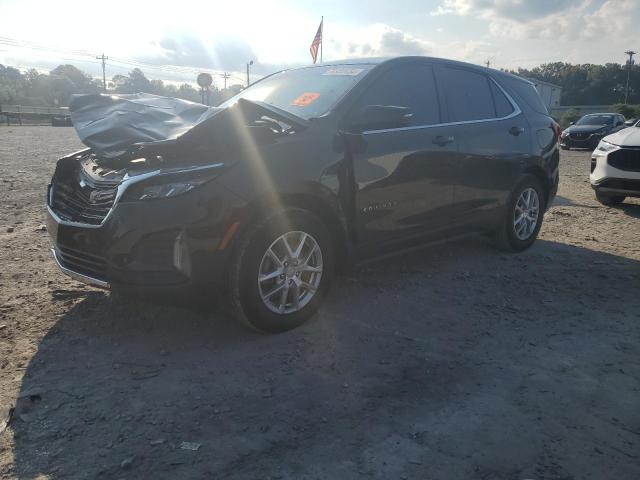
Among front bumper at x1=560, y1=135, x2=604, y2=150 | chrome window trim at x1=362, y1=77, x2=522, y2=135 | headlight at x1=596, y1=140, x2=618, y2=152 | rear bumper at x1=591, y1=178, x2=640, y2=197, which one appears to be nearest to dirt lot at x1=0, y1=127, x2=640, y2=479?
chrome window trim at x1=362, y1=77, x2=522, y2=135

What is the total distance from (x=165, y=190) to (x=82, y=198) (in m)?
0.80

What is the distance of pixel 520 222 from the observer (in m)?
5.71

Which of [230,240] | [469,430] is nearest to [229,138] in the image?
[230,240]

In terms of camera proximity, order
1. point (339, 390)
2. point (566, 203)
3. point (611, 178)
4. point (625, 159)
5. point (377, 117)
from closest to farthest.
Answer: point (339, 390)
point (377, 117)
point (625, 159)
point (611, 178)
point (566, 203)

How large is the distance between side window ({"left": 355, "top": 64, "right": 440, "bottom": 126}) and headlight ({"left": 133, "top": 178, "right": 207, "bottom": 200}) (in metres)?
1.52

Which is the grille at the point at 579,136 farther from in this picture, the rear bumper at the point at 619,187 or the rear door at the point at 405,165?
Answer: the rear door at the point at 405,165

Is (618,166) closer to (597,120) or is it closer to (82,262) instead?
(82,262)

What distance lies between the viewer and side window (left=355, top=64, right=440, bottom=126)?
4.16 m

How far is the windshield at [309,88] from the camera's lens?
159 inches

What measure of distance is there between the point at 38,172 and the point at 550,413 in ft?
35.8

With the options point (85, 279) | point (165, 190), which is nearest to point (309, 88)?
point (165, 190)

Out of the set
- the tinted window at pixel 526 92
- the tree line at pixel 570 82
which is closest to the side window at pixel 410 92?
the tinted window at pixel 526 92

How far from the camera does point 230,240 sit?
3203 mm

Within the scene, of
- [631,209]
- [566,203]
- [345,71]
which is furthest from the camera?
[566,203]
